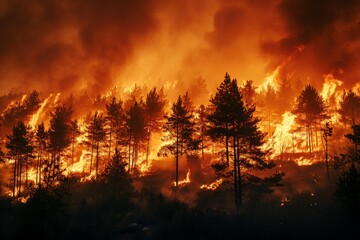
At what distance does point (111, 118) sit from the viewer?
5331 centimetres

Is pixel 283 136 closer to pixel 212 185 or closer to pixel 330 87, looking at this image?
pixel 330 87

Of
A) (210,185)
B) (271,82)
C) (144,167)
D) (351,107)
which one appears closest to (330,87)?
(271,82)

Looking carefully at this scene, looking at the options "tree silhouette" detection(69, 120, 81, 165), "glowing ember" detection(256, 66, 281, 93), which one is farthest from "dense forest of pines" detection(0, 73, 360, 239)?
"glowing ember" detection(256, 66, 281, 93)

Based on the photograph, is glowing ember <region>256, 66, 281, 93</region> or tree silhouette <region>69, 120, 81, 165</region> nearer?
tree silhouette <region>69, 120, 81, 165</region>

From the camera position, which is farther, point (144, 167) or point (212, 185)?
point (144, 167)

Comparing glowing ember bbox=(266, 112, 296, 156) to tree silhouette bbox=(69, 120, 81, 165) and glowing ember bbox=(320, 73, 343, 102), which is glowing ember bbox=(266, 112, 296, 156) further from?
tree silhouette bbox=(69, 120, 81, 165)

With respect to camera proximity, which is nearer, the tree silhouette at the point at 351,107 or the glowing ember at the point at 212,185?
the glowing ember at the point at 212,185

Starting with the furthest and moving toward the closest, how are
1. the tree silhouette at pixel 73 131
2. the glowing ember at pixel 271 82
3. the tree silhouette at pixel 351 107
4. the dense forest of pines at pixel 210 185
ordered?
the glowing ember at pixel 271 82 < the tree silhouette at pixel 73 131 < the tree silhouette at pixel 351 107 < the dense forest of pines at pixel 210 185

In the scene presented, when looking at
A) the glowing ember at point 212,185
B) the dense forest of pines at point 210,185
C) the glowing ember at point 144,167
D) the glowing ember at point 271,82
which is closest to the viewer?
the dense forest of pines at point 210,185

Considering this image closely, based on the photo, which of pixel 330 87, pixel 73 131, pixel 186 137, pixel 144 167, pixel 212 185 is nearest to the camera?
pixel 186 137

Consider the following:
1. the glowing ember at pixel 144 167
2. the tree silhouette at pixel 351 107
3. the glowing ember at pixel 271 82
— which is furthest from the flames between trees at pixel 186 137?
the glowing ember at pixel 271 82

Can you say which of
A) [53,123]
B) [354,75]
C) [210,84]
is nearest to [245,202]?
[53,123]

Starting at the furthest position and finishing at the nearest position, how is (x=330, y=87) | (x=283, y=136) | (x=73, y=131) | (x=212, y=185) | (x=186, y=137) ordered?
1. (x=330, y=87)
2. (x=73, y=131)
3. (x=283, y=136)
4. (x=212, y=185)
5. (x=186, y=137)

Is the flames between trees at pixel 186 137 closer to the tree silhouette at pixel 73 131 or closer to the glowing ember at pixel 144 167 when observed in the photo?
the tree silhouette at pixel 73 131
